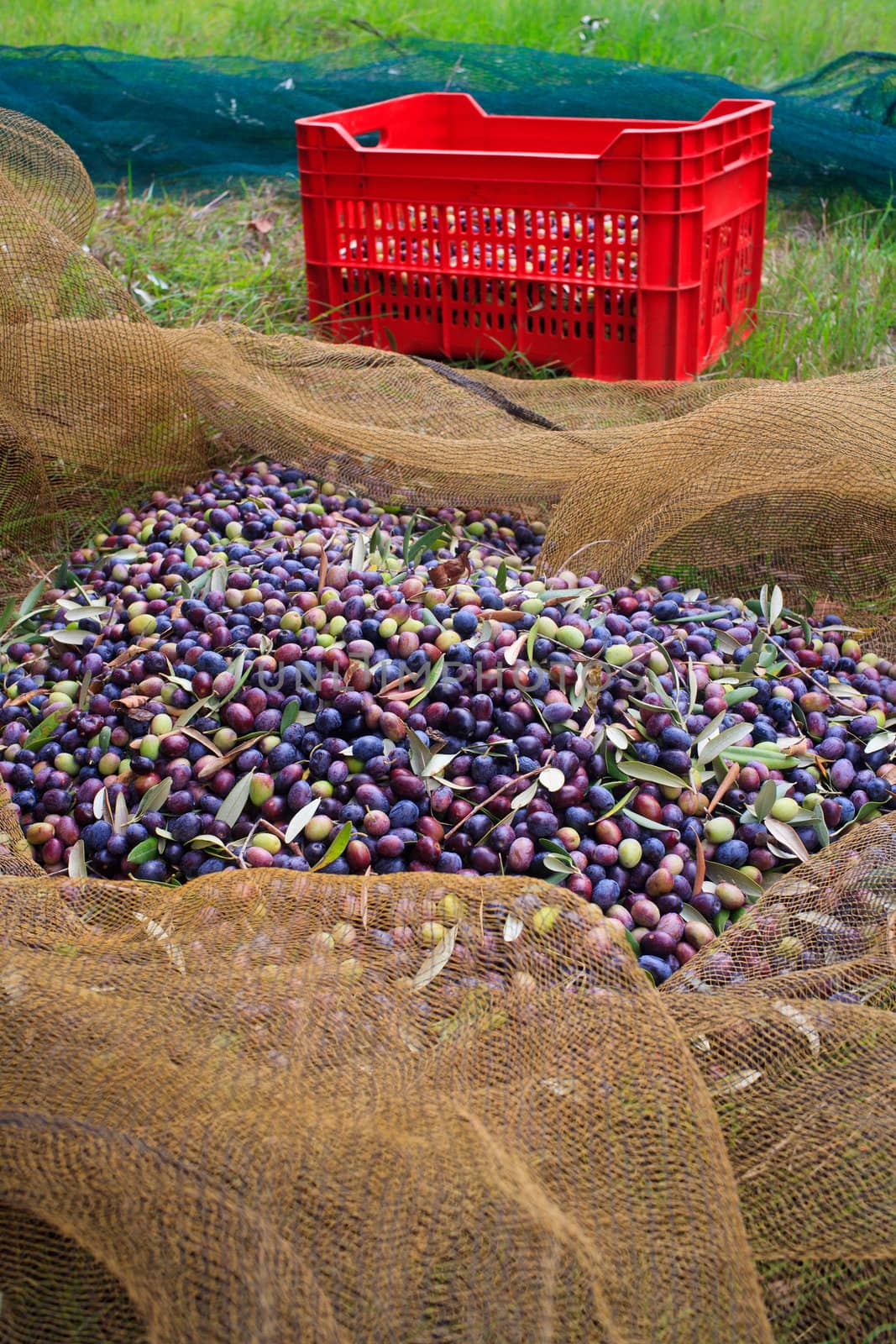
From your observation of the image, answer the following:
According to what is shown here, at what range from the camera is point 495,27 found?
661 centimetres

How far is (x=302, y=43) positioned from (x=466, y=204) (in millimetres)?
4329

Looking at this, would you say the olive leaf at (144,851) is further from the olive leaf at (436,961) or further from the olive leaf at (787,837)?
the olive leaf at (787,837)

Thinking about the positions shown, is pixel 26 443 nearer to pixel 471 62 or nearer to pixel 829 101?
pixel 471 62

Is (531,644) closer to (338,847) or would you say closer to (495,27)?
(338,847)

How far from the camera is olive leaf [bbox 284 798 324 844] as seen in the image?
160 centimetres

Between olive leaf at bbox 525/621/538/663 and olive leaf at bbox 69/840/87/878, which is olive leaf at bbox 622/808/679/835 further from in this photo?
olive leaf at bbox 69/840/87/878

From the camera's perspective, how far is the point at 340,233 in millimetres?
3480

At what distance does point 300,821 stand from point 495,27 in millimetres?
6320

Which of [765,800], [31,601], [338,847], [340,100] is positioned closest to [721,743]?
[765,800]

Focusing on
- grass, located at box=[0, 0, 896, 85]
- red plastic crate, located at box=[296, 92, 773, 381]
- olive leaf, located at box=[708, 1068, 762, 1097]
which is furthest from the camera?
grass, located at box=[0, 0, 896, 85]

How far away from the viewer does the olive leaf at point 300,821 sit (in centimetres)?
160

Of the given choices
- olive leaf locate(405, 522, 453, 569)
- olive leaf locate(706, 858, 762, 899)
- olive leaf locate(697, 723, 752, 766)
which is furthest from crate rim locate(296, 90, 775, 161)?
olive leaf locate(706, 858, 762, 899)

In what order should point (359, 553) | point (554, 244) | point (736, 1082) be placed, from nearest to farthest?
1. point (736, 1082)
2. point (359, 553)
3. point (554, 244)

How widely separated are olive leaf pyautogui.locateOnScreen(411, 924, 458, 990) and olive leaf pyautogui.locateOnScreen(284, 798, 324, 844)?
436 mm
